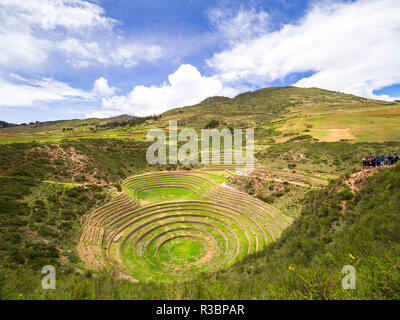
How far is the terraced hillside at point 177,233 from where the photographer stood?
1294cm

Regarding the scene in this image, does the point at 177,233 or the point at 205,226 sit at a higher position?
the point at 205,226

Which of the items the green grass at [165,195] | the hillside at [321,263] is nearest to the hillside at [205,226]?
the hillside at [321,263]

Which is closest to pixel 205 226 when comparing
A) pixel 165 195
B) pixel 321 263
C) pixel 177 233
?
pixel 177 233

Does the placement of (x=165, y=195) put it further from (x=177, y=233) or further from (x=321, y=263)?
(x=321, y=263)

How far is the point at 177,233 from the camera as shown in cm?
1702

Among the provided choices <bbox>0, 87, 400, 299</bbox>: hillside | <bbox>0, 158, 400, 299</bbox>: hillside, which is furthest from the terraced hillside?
<bbox>0, 158, 400, 299</bbox>: hillside

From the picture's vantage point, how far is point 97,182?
2434 centimetres

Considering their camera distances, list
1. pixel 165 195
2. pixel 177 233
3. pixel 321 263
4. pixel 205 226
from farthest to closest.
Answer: pixel 165 195 → pixel 205 226 → pixel 177 233 → pixel 321 263

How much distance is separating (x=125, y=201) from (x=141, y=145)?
27645 millimetres

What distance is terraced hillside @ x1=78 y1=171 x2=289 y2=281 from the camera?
→ 509 inches
